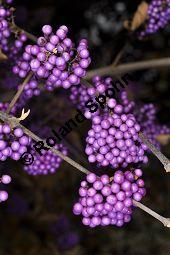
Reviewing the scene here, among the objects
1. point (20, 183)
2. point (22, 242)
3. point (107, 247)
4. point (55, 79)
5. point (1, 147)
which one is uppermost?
point (55, 79)

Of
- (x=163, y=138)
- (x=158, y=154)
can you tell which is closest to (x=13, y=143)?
(x=158, y=154)

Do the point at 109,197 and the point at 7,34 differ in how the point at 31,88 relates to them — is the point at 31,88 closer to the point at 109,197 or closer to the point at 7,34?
the point at 7,34

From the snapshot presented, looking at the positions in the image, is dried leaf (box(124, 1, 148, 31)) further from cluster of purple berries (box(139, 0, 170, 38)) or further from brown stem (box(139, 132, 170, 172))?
brown stem (box(139, 132, 170, 172))

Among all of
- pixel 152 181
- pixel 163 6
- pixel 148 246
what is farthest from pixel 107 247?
pixel 163 6

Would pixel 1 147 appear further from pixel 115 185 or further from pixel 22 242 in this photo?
pixel 22 242

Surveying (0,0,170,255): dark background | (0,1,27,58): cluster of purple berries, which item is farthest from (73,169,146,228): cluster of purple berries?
(0,0,170,255): dark background

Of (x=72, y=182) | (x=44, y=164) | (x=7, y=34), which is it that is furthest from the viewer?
(x=72, y=182)

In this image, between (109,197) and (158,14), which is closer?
(109,197)
